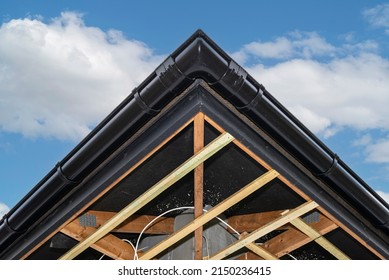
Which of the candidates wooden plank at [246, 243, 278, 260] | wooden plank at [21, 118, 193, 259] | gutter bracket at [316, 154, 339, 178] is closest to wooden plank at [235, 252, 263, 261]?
wooden plank at [246, 243, 278, 260]

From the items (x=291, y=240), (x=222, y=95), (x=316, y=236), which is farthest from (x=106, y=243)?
(x=222, y=95)

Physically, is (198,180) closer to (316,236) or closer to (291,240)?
(316,236)

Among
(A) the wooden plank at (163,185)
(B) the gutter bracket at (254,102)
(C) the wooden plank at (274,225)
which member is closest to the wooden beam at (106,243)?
(A) the wooden plank at (163,185)

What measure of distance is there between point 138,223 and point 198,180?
5.75 feet

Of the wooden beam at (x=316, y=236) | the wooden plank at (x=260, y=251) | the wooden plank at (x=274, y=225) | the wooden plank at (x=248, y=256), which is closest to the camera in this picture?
the wooden plank at (x=274, y=225)

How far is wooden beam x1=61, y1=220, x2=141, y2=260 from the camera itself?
4300 millimetres

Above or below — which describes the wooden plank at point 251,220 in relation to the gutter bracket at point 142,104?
below

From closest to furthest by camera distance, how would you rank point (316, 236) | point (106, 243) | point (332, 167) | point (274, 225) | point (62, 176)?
point (332, 167) → point (62, 176) → point (274, 225) → point (316, 236) → point (106, 243)

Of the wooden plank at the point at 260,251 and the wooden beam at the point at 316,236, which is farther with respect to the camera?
the wooden plank at the point at 260,251

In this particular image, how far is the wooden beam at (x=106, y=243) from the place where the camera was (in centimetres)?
430

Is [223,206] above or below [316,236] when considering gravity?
above

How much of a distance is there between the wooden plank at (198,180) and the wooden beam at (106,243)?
36.5 inches

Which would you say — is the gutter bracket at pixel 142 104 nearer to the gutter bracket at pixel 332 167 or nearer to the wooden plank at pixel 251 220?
the gutter bracket at pixel 332 167

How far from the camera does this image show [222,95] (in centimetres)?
331
